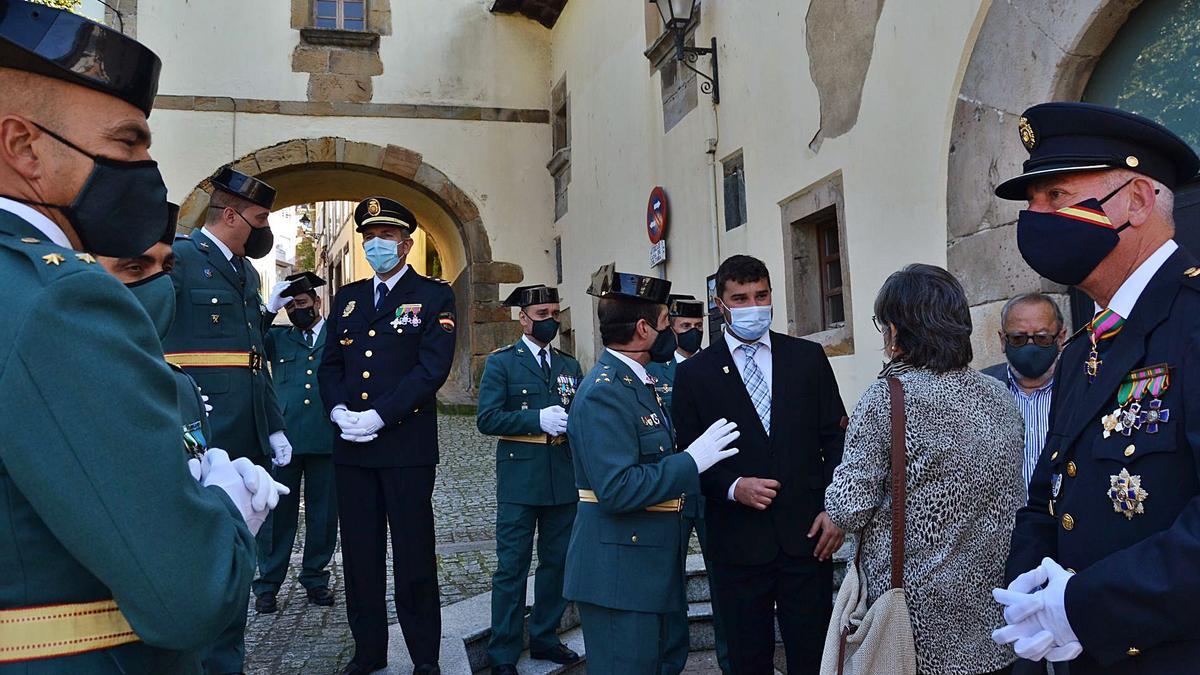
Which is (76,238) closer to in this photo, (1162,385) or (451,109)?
(1162,385)

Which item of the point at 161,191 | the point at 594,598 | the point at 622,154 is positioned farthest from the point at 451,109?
the point at 161,191

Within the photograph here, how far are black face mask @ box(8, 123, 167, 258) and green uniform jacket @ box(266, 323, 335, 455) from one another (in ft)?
12.9

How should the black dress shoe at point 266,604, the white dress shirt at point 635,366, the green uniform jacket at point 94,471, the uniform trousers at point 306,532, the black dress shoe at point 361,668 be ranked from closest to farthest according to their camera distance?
1. the green uniform jacket at point 94,471
2. the white dress shirt at point 635,366
3. the black dress shoe at point 361,668
4. the black dress shoe at point 266,604
5. the uniform trousers at point 306,532

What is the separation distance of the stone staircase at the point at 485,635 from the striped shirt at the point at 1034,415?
158 centimetres

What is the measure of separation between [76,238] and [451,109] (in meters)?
13.2

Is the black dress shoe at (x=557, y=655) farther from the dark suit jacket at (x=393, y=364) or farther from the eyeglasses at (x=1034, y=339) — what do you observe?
the eyeglasses at (x=1034, y=339)

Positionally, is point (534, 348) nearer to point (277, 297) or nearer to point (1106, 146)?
point (277, 297)

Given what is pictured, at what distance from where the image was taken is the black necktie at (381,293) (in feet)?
13.3

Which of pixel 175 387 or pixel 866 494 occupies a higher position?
pixel 175 387

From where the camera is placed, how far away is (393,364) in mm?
3949

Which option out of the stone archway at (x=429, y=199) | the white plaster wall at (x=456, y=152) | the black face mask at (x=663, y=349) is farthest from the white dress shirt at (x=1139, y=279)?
the white plaster wall at (x=456, y=152)

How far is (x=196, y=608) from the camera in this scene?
4.13ft

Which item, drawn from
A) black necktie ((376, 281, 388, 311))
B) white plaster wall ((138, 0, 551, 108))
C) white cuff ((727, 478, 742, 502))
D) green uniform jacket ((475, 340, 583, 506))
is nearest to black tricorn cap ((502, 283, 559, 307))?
green uniform jacket ((475, 340, 583, 506))

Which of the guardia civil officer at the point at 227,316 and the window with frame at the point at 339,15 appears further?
the window with frame at the point at 339,15
